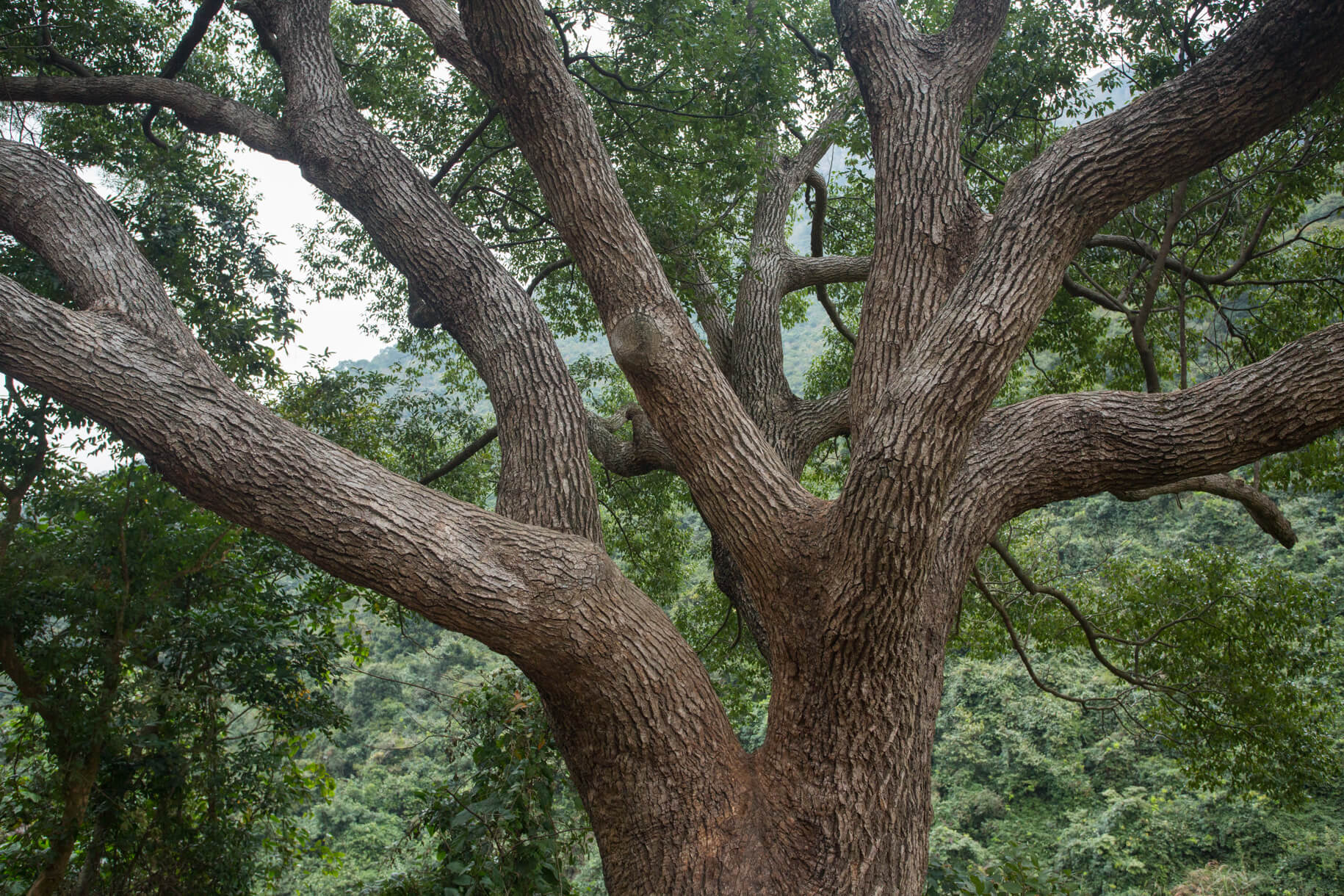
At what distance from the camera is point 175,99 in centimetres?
417

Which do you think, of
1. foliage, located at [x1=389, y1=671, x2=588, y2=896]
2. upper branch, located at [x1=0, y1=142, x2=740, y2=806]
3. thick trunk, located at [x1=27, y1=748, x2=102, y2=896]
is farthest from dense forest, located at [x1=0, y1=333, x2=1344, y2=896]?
upper branch, located at [x1=0, y1=142, x2=740, y2=806]

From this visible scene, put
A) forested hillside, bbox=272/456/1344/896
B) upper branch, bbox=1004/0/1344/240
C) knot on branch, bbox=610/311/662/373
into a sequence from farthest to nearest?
forested hillside, bbox=272/456/1344/896
knot on branch, bbox=610/311/662/373
upper branch, bbox=1004/0/1344/240

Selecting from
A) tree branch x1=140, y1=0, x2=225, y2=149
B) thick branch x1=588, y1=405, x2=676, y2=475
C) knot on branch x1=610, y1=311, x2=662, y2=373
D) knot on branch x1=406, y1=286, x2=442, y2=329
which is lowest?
knot on branch x1=610, y1=311, x2=662, y2=373

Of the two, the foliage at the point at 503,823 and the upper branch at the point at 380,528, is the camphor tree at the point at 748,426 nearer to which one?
the upper branch at the point at 380,528

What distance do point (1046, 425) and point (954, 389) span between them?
741 mm

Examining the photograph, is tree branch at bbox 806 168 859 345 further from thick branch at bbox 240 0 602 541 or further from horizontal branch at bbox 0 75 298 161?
horizontal branch at bbox 0 75 298 161

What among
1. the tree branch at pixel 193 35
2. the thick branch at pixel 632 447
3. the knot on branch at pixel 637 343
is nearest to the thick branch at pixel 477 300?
the knot on branch at pixel 637 343

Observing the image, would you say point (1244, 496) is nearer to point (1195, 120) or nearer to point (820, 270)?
point (1195, 120)

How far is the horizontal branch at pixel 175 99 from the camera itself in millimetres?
3949

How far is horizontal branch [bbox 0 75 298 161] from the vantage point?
3.95 m

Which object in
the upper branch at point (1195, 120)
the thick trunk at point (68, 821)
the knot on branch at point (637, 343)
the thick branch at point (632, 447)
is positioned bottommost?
the thick trunk at point (68, 821)

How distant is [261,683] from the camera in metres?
4.89

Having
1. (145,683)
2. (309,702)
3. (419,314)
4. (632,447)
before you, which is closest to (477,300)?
(419,314)

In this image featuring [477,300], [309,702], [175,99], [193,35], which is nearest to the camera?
[477,300]
